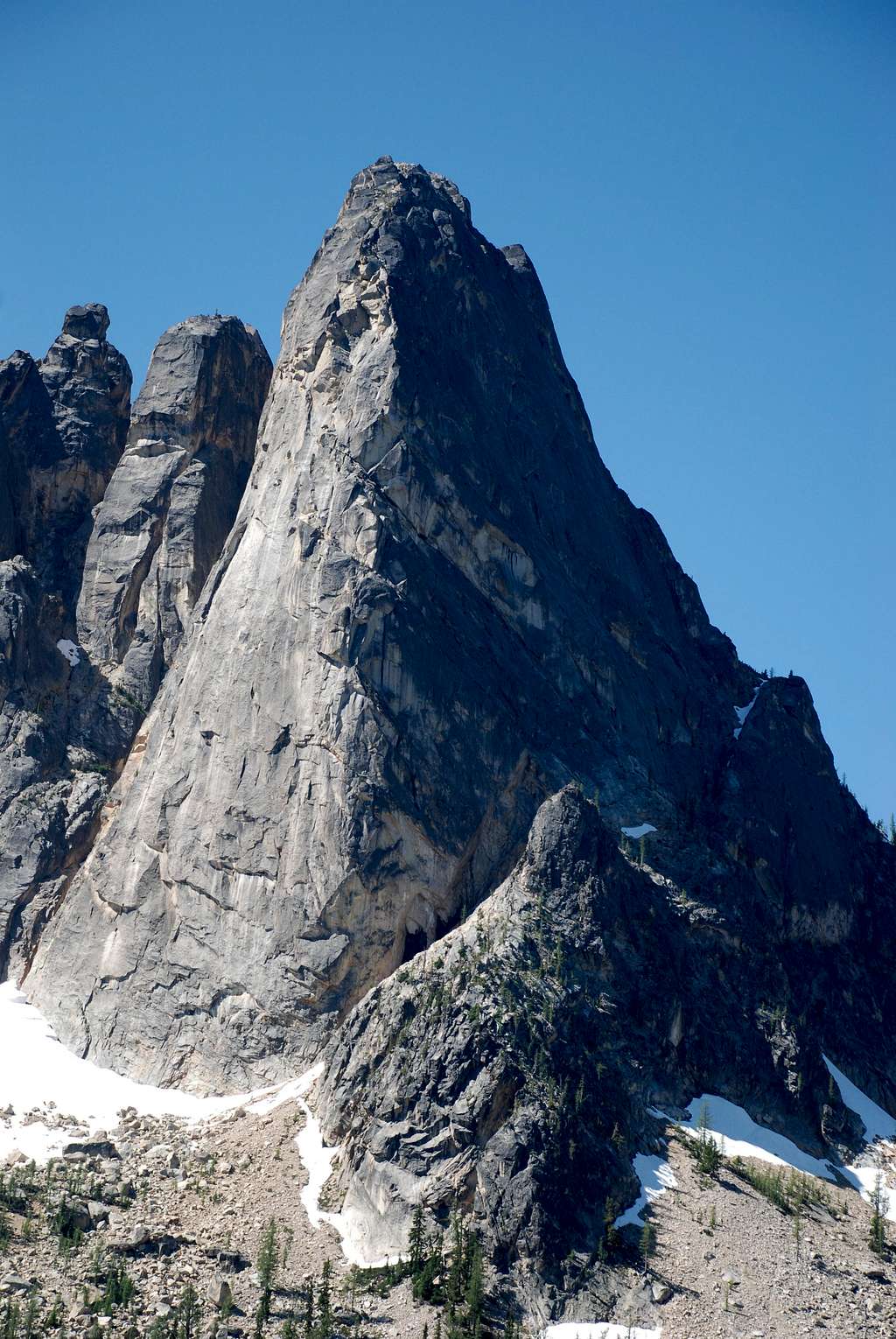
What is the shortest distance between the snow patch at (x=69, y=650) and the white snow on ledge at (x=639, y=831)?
3524 cm

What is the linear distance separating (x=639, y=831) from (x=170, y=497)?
38.0 meters

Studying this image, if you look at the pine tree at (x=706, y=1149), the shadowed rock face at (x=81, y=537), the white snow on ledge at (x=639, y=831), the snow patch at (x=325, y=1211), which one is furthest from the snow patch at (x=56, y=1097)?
the white snow on ledge at (x=639, y=831)

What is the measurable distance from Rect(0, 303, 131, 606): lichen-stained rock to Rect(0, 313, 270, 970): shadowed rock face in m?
0.11

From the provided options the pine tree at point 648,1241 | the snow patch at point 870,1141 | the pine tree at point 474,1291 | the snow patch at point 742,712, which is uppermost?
the snow patch at point 742,712

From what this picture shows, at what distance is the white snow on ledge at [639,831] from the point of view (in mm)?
114938

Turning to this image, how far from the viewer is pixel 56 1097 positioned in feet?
342

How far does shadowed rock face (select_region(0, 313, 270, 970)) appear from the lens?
389ft

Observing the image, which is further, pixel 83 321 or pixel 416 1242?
pixel 83 321

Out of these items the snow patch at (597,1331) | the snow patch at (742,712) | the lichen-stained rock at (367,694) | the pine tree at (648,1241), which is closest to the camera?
the snow patch at (597,1331)

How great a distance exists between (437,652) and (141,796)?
1853 cm

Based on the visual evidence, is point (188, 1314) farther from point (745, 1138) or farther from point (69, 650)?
point (69, 650)

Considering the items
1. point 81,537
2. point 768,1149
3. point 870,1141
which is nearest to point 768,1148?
point 768,1149

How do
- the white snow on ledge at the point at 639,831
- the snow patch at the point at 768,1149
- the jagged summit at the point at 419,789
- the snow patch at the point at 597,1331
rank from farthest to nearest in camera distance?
the white snow on ledge at the point at 639,831
the snow patch at the point at 768,1149
the jagged summit at the point at 419,789
the snow patch at the point at 597,1331

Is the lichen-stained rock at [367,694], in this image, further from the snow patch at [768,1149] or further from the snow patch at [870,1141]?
the snow patch at [870,1141]
